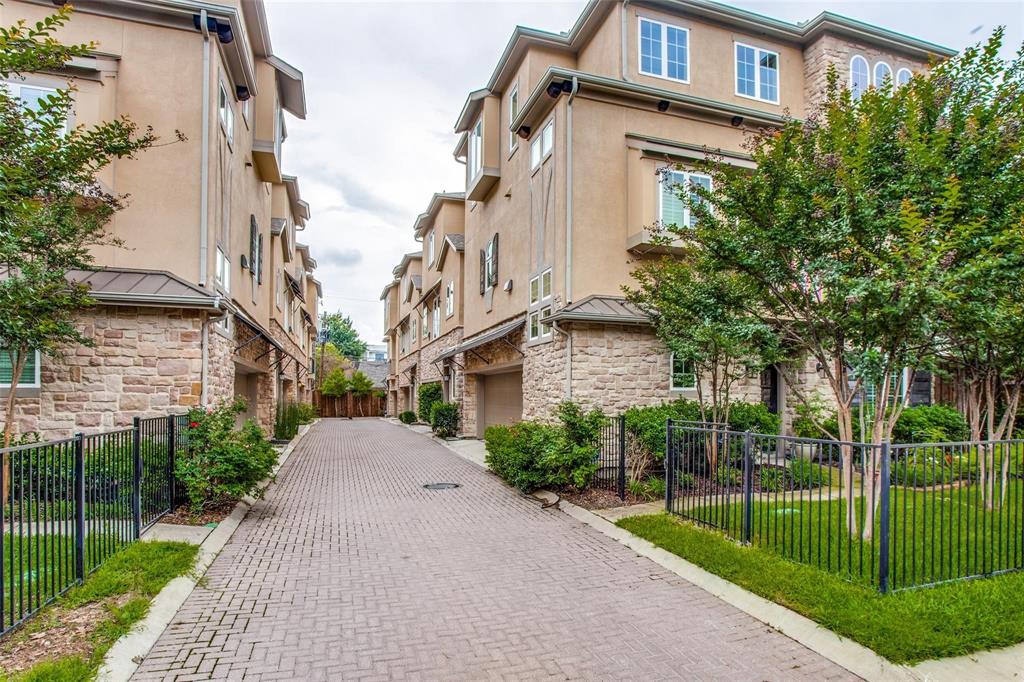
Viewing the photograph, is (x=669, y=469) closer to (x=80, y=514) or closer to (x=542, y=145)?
(x=80, y=514)

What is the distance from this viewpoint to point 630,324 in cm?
1275

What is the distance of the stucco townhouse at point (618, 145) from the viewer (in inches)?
511

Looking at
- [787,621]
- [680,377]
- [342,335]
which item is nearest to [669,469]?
[787,621]

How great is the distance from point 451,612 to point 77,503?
3.65 m

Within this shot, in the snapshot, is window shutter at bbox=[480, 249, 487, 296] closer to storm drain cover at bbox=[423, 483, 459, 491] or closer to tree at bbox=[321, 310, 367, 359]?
storm drain cover at bbox=[423, 483, 459, 491]

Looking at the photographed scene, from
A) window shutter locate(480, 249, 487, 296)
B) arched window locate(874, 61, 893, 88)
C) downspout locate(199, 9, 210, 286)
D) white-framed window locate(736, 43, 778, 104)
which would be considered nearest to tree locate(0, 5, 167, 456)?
downspout locate(199, 9, 210, 286)

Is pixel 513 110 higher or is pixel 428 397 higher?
pixel 513 110

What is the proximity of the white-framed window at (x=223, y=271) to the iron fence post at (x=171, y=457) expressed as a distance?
393 cm

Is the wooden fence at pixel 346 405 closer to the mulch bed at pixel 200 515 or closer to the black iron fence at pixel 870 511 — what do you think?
the mulch bed at pixel 200 515

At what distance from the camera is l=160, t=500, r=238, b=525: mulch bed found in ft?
26.0

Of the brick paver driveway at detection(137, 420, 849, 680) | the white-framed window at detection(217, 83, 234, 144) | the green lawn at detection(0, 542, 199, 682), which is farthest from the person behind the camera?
the white-framed window at detection(217, 83, 234, 144)

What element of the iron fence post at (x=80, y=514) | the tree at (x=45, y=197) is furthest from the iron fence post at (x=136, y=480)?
the tree at (x=45, y=197)

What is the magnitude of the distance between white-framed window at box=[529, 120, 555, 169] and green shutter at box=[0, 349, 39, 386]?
35.9ft

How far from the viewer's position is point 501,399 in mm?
19906
